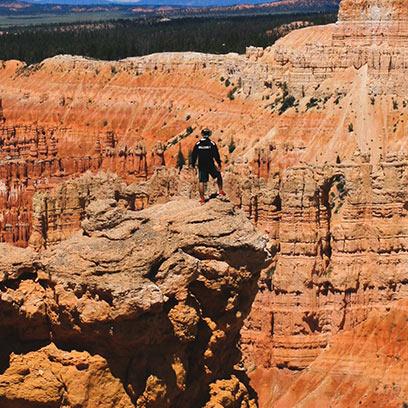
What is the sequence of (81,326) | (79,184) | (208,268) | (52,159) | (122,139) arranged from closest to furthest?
(81,326)
(208,268)
(79,184)
(52,159)
(122,139)

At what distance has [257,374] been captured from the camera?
132 ft

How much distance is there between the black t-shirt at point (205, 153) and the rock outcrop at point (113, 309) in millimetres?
2319

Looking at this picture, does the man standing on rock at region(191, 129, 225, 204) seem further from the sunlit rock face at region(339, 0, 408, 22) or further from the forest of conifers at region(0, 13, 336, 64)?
the forest of conifers at region(0, 13, 336, 64)

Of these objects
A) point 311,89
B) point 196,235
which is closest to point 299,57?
point 311,89

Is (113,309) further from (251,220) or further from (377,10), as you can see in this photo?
(377,10)

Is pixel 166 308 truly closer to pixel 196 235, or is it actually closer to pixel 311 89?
pixel 196 235

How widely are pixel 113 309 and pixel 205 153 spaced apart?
520 centimetres

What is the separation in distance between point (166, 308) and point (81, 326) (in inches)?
62.6

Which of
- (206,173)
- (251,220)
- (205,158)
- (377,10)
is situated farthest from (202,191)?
(377,10)

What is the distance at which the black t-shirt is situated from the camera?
22.2 meters

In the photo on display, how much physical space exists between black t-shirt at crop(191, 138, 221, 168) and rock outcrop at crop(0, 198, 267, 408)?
7.61 feet

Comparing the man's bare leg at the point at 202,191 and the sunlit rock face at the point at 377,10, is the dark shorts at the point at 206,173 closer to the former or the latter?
the man's bare leg at the point at 202,191

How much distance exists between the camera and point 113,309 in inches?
721

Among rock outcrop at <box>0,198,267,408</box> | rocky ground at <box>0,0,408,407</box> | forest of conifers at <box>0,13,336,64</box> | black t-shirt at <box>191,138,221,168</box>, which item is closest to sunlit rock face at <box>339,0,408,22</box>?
rocky ground at <box>0,0,408,407</box>
